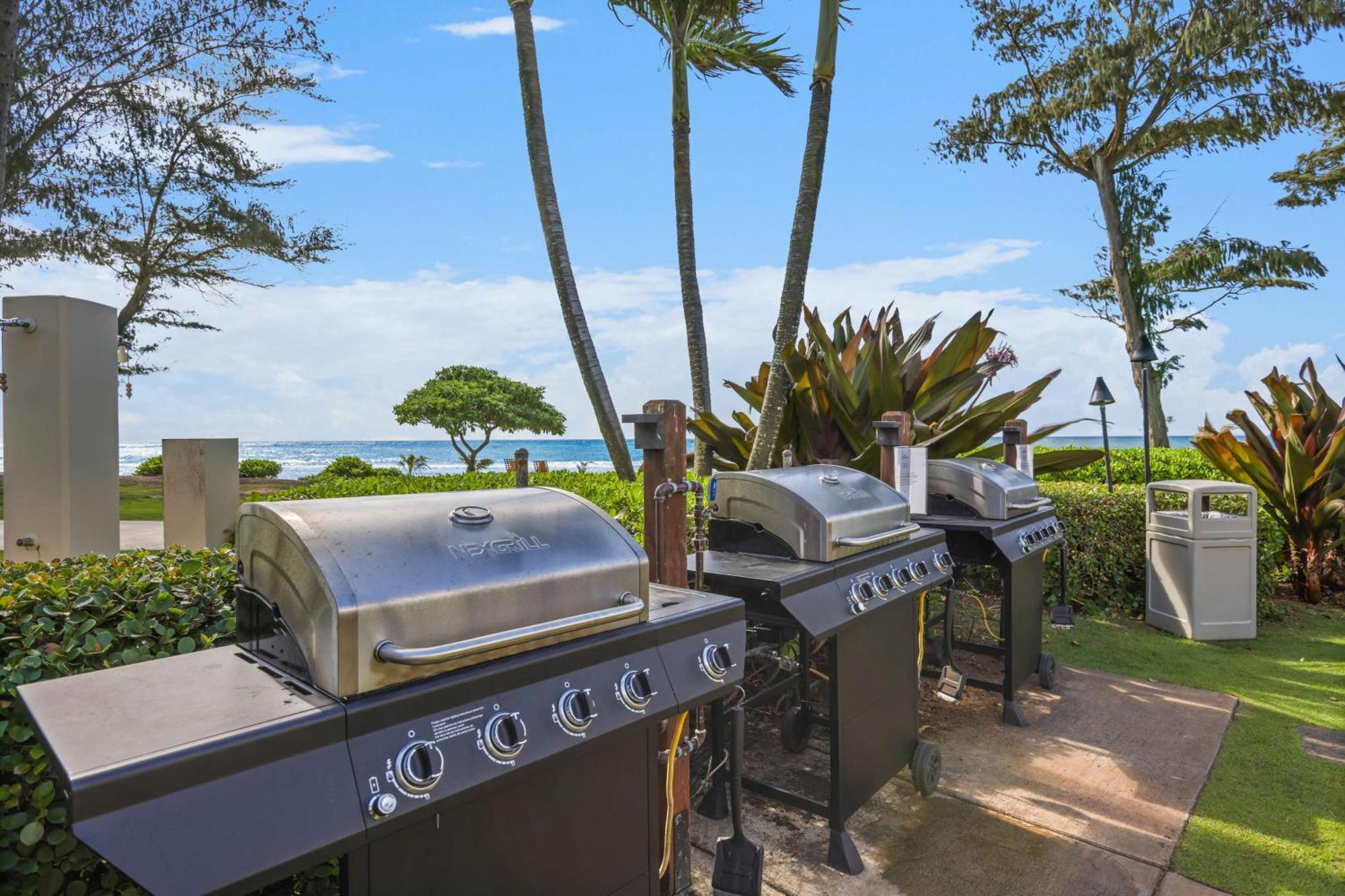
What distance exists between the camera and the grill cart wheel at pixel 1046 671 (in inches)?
152

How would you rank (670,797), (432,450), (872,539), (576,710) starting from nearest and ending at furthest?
(576,710) < (670,797) < (872,539) < (432,450)

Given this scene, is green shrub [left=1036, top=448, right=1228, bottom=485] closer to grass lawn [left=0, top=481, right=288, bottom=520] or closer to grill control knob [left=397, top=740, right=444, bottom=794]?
grill control knob [left=397, top=740, right=444, bottom=794]

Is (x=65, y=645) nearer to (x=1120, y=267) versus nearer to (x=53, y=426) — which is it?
(x=53, y=426)

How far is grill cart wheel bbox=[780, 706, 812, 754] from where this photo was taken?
3012 mm

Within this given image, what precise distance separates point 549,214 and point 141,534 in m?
7.21

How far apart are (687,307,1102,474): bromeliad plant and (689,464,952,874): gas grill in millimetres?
1379

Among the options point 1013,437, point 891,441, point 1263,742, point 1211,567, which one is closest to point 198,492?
point 891,441

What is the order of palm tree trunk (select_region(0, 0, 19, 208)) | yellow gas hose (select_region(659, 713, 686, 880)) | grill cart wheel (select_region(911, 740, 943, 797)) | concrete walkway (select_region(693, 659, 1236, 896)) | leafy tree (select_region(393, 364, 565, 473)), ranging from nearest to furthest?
yellow gas hose (select_region(659, 713, 686, 880)), concrete walkway (select_region(693, 659, 1236, 896)), grill cart wheel (select_region(911, 740, 943, 797)), palm tree trunk (select_region(0, 0, 19, 208)), leafy tree (select_region(393, 364, 565, 473))

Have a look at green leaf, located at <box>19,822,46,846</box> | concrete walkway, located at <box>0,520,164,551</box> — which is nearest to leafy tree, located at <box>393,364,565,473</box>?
concrete walkway, located at <box>0,520,164,551</box>

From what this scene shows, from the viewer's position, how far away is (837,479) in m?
2.55

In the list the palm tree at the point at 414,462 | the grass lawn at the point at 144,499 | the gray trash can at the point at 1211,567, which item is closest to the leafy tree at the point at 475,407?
the palm tree at the point at 414,462

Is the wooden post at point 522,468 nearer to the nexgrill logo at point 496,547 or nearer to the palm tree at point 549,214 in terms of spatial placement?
the nexgrill logo at point 496,547

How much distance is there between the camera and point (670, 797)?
5.86 feet

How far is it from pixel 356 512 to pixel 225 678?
1.06 feet
